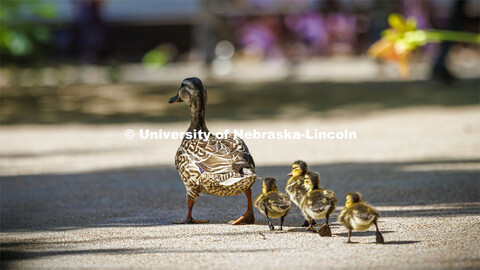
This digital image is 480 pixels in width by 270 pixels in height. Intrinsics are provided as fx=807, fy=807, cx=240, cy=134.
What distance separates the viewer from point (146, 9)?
1046 inches

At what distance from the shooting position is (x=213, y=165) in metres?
5.89

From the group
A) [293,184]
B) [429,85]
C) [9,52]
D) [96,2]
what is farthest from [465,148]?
[96,2]

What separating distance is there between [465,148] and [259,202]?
511 centimetres

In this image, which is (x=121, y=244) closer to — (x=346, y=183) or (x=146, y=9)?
(x=346, y=183)

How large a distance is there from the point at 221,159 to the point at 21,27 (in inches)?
437

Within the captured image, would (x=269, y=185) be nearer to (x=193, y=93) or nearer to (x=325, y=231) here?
(x=325, y=231)

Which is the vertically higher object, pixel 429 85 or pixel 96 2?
pixel 96 2

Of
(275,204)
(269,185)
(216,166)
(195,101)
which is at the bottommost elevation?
(275,204)

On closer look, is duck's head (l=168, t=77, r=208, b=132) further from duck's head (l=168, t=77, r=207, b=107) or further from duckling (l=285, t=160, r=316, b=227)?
duckling (l=285, t=160, r=316, b=227)

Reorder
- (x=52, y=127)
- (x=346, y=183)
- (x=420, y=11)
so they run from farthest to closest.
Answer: (x=420, y=11) → (x=52, y=127) → (x=346, y=183)

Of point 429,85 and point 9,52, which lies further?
point 429,85

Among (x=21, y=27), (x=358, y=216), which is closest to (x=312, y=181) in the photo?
(x=358, y=216)

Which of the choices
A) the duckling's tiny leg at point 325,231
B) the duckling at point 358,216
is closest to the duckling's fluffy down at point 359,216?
the duckling at point 358,216

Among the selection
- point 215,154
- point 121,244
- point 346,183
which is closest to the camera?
point 121,244
